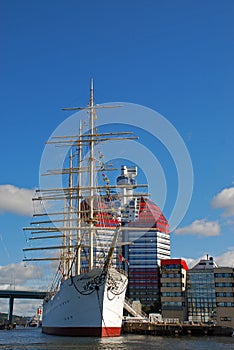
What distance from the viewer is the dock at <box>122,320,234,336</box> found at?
220 feet

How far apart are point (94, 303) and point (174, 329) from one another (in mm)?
24299

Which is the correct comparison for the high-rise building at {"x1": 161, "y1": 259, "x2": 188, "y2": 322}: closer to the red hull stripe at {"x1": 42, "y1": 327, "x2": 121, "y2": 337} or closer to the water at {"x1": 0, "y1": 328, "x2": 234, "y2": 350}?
the red hull stripe at {"x1": 42, "y1": 327, "x2": 121, "y2": 337}

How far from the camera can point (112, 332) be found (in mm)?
51594

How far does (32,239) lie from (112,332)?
28.5 meters

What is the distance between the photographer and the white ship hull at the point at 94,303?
49.4m

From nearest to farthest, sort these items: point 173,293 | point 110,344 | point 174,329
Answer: point 110,344 < point 174,329 < point 173,293

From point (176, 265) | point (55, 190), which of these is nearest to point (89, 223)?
point (55, 190)

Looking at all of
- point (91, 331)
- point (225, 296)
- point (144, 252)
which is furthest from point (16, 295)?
point (91, 331)

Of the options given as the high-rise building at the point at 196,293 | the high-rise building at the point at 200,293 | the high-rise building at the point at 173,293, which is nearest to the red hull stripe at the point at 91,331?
the high-rise building at the point at 196,293

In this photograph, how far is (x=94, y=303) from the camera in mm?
49844

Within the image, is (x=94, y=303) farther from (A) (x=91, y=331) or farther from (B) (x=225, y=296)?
(B) (x=225, y=296)

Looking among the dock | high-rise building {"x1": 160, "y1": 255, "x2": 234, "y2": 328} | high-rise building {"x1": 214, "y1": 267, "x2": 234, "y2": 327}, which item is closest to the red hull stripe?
the dock

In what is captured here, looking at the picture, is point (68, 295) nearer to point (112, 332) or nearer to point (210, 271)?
point (112, 332)

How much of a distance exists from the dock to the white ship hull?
58.5ft
